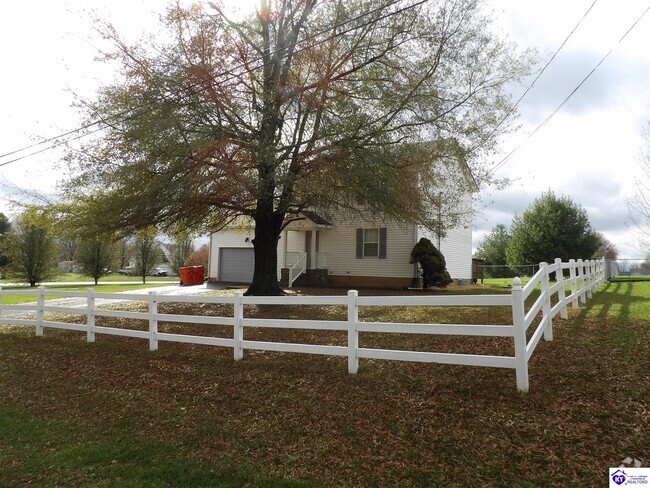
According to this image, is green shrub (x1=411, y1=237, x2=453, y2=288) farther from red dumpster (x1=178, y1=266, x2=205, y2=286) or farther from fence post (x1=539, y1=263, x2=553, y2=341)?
red dumpster (x1=178, y1=266, x2=205, y2=286)

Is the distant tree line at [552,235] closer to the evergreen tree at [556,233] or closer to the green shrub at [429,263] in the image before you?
the evergreen tree at [556,233]

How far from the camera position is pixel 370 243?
20812 mm

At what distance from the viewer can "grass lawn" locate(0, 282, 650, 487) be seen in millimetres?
3924

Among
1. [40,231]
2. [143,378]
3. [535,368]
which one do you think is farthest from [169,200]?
[40,231]

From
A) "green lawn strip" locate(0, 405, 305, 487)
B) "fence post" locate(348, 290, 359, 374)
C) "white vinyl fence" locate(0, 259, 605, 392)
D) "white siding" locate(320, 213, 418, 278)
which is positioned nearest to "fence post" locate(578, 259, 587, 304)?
"white vinyl fence" locate(0, 259, 605, 392)

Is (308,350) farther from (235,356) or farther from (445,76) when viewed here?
(445,76)

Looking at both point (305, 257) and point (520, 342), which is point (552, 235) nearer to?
point (305, 257)

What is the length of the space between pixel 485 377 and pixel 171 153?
8103mm

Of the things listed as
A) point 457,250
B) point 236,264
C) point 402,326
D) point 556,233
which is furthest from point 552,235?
point 402,326

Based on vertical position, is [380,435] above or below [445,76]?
below

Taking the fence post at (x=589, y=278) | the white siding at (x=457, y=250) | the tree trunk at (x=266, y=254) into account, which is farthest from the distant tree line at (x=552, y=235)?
the tree trunk at (x=266, y=254)

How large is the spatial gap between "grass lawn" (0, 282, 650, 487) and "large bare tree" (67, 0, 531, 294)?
4788mm

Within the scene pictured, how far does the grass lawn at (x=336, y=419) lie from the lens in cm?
392

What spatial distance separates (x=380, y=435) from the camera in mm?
4477
